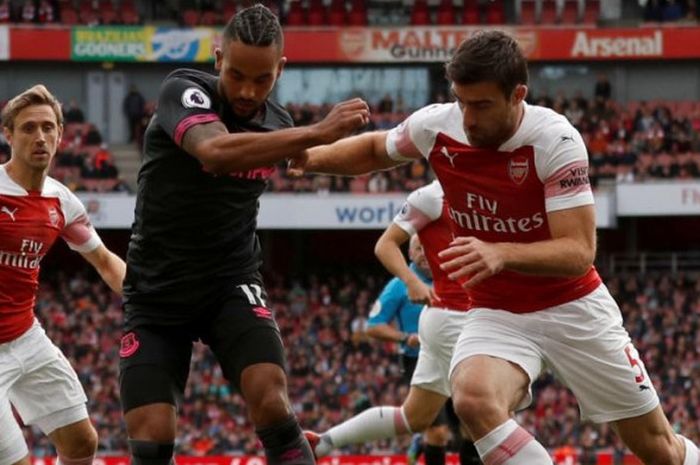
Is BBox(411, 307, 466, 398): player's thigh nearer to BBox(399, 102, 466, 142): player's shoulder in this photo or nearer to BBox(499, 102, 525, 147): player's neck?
BBox(399, 102, 466, 142): player's shoulder

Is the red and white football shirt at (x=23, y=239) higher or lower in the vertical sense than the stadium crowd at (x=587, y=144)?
higher

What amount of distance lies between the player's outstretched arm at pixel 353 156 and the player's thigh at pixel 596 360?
110 centimetres

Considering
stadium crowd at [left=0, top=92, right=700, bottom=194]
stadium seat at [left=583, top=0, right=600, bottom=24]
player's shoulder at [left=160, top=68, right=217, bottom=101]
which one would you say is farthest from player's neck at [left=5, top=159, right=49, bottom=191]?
stadium seat at [left=583, top=0, right=600, bottom=24]

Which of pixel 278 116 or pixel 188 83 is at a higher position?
pixel 188 83

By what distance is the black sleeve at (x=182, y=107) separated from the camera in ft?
19.3

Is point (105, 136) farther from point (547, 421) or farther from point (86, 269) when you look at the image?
point (547, 421)

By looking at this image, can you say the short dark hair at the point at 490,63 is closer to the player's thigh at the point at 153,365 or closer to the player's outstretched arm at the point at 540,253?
the player's outstretched arm at the point at 540,253

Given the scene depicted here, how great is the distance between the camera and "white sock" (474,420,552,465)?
20.1 ft

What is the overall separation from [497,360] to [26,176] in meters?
3.09

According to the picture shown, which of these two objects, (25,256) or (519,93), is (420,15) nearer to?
(25,256)

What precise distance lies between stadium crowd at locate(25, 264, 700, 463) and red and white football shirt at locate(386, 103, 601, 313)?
15060mm

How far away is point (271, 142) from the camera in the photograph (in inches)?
221

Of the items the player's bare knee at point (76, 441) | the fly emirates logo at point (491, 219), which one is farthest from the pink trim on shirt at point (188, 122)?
the player's bare knee at point (76, 441)

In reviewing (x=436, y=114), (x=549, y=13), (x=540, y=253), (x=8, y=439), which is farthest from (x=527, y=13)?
(x=540, y=253)
